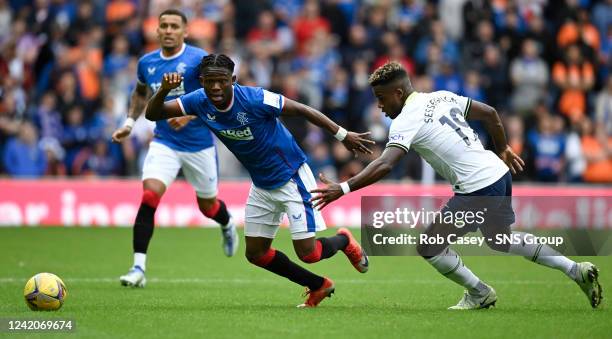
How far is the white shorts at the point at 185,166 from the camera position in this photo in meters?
12.9

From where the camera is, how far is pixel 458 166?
1008 cm

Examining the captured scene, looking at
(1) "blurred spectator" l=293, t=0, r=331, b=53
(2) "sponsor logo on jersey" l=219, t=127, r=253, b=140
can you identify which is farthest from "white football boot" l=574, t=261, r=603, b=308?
(1) "blurred spectator" l=293, t=0, r=331, b=53

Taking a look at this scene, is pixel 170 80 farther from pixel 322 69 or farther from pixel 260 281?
pixel 322 69

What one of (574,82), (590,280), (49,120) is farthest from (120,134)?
(574,82)

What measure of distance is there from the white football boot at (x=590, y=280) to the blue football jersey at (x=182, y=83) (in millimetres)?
5191

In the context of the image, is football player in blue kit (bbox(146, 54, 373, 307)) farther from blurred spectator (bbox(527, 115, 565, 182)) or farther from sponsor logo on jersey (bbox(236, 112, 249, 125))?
blurred spectator (bbox(527, 115, 565, 182))

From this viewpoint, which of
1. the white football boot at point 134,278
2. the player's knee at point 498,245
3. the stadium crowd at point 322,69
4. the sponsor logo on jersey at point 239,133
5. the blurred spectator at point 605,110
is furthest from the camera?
the blurred spectator at point 605,110

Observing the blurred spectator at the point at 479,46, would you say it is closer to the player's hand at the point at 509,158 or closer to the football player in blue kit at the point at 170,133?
the football player in blue kit at the point at 170,133

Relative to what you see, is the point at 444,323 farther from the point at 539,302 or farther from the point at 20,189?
the point at 20,189

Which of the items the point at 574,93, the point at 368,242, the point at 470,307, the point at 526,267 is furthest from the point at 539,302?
the point at 574,93

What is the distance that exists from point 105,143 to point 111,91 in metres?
1.27

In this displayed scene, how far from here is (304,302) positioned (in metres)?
10.9

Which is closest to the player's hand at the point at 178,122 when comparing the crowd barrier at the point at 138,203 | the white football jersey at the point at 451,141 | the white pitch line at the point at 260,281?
the white pitch line at the point at 260,281

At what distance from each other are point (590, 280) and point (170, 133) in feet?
18.5
